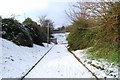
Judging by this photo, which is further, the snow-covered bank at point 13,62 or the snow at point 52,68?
the snow-covered bank at point 13,62

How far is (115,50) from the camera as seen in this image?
1280cm

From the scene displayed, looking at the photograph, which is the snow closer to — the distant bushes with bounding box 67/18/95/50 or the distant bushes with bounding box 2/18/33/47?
the distant bushes with bounding box 67/18/95/50

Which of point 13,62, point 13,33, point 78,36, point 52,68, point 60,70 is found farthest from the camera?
point 13,33

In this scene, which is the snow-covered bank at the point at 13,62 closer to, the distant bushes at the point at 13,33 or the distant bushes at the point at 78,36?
the distant bushes at the point at 78,36

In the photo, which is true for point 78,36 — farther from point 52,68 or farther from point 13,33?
point 52,68

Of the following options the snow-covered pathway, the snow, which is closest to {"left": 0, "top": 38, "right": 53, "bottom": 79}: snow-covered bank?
the snow

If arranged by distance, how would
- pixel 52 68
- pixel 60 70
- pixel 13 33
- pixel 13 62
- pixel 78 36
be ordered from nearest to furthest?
1. pixel 60 70
2. pixel 52 68
3. pixel 13 62
4. pixel 78 36
5. pixel 13 33

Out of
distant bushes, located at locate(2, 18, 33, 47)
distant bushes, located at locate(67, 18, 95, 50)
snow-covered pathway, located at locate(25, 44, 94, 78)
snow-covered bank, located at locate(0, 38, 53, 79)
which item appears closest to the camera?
snow-covered pathway, located at locate(25, 44, 94, 78)

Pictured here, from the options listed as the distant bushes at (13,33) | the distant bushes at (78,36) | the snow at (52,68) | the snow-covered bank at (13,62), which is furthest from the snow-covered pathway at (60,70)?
the distant bushes at (13,33)

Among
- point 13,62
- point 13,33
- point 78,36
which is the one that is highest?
point 13,33

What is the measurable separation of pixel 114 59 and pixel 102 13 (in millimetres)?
2095

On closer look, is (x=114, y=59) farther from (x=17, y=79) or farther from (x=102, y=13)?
(x=17, y=79)

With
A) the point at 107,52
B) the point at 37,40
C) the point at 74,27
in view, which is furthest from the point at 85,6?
the point at 37,40

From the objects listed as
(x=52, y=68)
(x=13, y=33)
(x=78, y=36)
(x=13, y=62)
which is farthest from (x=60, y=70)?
(x=13, y=33)
